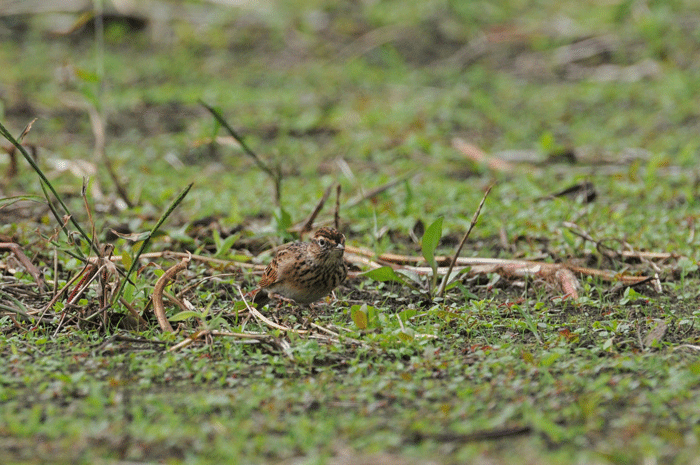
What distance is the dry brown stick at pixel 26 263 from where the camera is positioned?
16.0 feet

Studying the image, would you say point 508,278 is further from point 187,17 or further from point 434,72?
point 187,17

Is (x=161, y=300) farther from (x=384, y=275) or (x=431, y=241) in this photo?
(x=431, y=241)

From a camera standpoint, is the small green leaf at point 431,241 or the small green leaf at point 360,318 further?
the small green leaf at point 431,241

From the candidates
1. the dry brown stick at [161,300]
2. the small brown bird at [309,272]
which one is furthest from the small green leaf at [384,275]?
the dry brown stick at [161,300]

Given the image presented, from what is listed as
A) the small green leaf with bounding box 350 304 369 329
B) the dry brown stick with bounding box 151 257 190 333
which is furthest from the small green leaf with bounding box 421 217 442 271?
the dry brown stick with bounding box 151 257 190 333

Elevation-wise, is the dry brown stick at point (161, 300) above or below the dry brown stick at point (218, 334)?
above

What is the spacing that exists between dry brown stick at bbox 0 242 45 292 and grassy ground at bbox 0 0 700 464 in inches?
2.5

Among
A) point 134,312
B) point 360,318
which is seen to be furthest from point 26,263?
point 360,318

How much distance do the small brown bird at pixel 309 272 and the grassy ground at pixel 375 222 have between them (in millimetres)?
193

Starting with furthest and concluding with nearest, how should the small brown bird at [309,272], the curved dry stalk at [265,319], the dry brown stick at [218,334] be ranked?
the small brown bird at [309,272], the curved dry stalk at [265,319], the dry brown stick at [218,334]

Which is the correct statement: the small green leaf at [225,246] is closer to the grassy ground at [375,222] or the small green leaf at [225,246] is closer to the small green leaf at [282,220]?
the grassy ground at [375,222]

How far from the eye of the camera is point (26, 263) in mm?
4973

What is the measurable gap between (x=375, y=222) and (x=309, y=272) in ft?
3.10

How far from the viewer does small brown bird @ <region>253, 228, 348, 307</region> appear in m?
4.86
